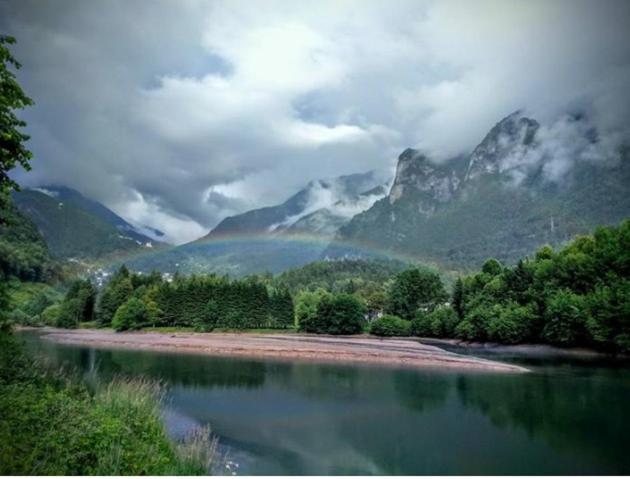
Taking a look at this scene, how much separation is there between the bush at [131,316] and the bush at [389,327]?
92.7ft

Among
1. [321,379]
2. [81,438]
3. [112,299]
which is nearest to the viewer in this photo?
[81,438]

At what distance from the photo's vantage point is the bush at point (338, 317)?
188ft

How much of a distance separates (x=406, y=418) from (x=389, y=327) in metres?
40.5

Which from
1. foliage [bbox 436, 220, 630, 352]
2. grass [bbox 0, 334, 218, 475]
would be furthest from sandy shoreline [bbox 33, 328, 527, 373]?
grass [bbox 0, 334, 218, 475]

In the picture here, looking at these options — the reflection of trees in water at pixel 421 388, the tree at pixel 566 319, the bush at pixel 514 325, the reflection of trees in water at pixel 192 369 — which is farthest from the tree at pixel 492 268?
the reflection of trees in water at pixel 192 369

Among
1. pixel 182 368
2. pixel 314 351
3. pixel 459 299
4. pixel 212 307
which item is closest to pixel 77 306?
pixel 212 307

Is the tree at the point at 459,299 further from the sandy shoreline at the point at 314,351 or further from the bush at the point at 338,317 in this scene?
the sandy shoreline at the point at 314,351

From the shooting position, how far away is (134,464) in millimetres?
6977

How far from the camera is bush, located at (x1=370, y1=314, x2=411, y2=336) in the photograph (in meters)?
56.2

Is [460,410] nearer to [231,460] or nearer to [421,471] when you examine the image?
[421,471]

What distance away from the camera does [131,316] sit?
60875 millimetres

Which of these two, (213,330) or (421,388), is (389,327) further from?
(421,388)

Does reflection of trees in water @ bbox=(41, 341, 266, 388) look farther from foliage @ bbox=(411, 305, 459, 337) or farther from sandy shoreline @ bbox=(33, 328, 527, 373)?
foliage @ bbox=(411, 305, 459, 337)

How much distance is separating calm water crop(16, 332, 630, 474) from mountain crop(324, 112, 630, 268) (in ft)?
308
